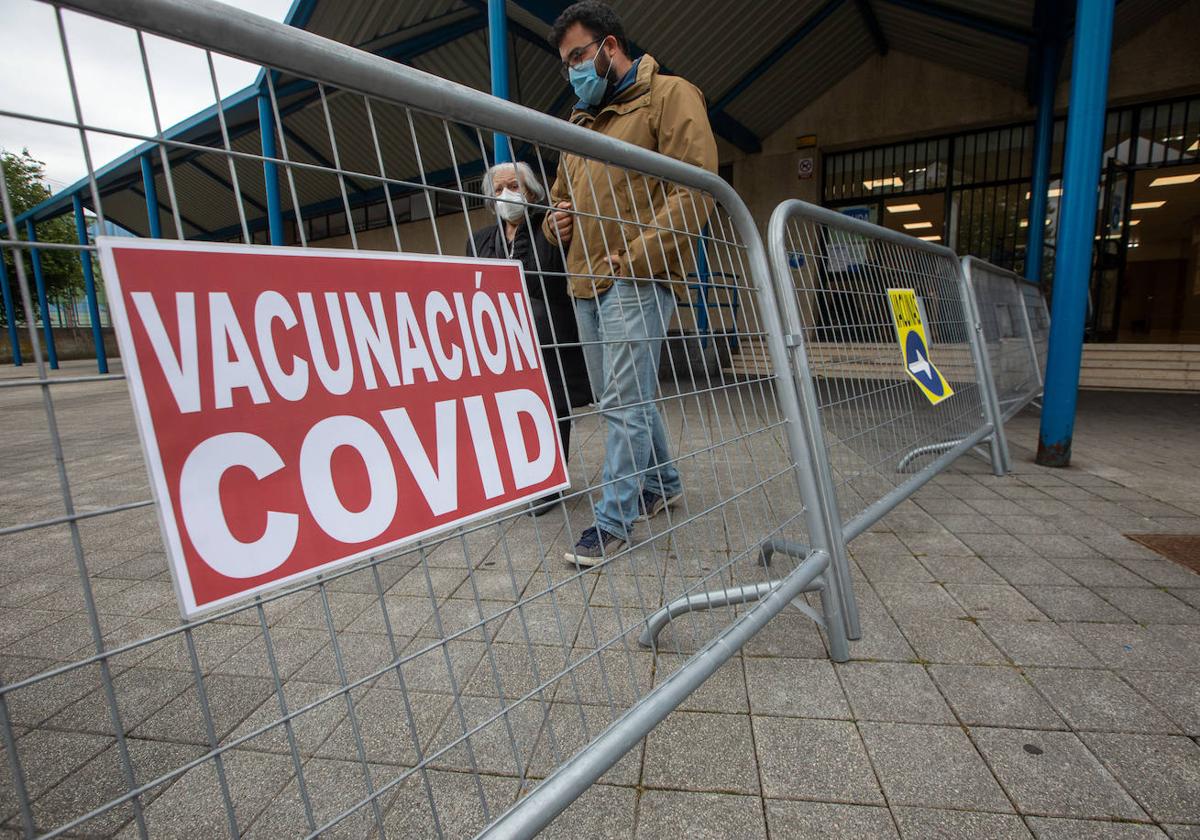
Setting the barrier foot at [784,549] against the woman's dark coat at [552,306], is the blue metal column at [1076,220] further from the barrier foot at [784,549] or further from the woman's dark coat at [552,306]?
the woman's dark coat at [552,306]

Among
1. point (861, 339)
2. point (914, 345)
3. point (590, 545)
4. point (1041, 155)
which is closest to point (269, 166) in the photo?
point (590, 545)

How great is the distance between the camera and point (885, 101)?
9.71 m

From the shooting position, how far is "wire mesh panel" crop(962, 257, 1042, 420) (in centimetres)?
397

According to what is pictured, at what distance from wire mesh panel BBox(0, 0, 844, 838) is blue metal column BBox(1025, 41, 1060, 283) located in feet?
26.0

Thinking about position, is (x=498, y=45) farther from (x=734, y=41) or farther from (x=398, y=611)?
(x=398, y=611)

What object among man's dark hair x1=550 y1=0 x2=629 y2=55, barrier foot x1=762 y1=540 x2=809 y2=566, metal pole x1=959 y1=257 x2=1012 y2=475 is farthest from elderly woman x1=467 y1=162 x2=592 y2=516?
metal pole x1=959 y1=257 x2=1012 y2=475

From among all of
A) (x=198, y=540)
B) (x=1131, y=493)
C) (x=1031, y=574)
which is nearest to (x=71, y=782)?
(x=198, y=540)

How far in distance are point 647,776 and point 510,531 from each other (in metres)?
1.78

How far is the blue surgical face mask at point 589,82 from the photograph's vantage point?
2439 millimetres

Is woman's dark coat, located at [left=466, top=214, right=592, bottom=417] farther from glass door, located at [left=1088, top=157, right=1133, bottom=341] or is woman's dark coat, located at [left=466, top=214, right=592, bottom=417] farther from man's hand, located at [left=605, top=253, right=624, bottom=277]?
glass door, located at [left=1088, top=157, right=1133, bottom=341]

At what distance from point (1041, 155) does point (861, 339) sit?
838 cm

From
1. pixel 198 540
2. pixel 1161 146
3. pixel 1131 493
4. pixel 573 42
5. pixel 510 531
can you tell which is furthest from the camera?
pixel 1161 146

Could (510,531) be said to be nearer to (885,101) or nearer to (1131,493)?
(1131,493)

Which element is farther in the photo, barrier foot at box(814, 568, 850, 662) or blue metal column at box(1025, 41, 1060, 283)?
blue metal column at box(1025, 41, 1060, 283)
